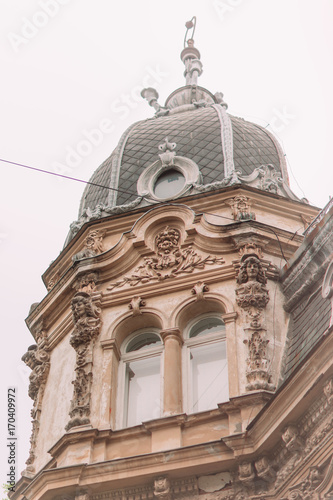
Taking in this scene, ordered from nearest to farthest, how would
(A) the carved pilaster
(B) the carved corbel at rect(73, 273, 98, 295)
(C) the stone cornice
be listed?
(A) the carved pilaster < (C) the stone cornice < (B) the carved corbel at rect(73, 273, 98, 295)

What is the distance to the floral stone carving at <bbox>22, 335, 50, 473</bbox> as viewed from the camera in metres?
16.1

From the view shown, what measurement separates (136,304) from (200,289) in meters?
1.17

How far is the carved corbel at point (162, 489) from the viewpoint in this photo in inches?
513

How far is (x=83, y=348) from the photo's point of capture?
1568cm

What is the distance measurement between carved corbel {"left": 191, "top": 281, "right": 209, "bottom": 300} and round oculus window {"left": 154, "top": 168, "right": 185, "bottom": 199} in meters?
2.72

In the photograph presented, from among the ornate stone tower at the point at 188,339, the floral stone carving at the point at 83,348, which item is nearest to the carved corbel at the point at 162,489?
the ornate stone tower at the point at 188,339

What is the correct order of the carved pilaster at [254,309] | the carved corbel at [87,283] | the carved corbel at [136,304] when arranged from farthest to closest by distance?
the carved corbel at [87,283] → the carved corbel at [136,304] → the carved pilaster at [254,309]

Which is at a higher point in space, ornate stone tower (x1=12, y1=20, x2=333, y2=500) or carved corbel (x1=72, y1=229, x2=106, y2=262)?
carved corbel (x1=72, y1=229, x2=106, y2=262)

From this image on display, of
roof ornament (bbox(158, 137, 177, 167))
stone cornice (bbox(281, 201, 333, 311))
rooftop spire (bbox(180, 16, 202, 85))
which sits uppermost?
rooftop spire (bbox(180, 16, 202, 85))

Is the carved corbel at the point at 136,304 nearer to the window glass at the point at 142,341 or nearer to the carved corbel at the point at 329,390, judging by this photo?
the window glass at the point at 142,341

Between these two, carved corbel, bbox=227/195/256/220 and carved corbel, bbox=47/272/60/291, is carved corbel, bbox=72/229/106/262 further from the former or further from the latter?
carved corbel, bbox=227/195/256/220

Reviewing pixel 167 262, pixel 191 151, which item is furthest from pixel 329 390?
pixel 191 151

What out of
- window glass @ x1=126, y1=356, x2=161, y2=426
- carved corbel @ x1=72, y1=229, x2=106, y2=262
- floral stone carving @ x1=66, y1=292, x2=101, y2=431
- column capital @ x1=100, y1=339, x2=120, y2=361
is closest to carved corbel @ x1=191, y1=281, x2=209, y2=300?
window glass @ x1=126, y1=356, x2=161, y2=426

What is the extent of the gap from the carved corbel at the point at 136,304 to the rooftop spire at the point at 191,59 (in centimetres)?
1093
